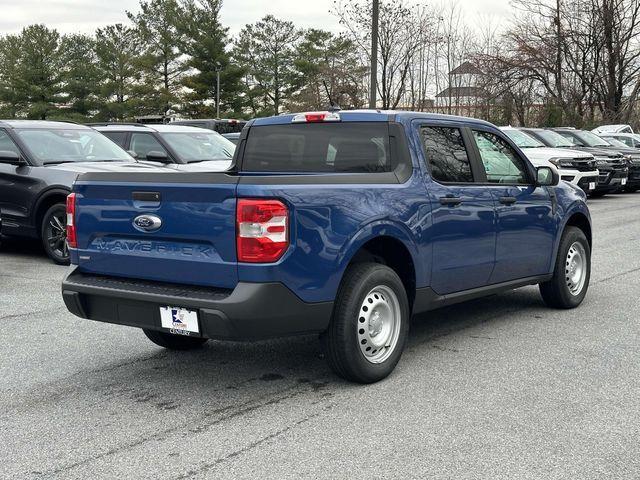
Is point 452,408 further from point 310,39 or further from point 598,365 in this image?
point 310,39

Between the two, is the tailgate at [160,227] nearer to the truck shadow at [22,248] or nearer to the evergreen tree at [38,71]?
the truck shadow at [22,248]

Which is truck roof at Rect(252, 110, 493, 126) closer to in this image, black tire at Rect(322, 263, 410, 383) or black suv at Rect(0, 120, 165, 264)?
black tire at Rect(322, 263, 410, 383)

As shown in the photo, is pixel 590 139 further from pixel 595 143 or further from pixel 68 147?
pixel 68 147

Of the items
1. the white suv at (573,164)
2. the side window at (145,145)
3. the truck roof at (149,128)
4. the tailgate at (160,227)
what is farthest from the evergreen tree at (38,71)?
the tailgate at (160,227)

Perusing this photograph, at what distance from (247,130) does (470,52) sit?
1297 inches

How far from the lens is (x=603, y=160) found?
2036 cm

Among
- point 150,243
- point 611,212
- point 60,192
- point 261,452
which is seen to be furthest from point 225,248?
point 611,212

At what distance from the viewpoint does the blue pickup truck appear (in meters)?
4.51

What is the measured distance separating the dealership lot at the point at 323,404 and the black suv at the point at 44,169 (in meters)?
3.24

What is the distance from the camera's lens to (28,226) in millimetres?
10406

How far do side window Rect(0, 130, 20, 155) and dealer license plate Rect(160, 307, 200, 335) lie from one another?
6.96m

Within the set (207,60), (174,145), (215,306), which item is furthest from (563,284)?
(207,60)

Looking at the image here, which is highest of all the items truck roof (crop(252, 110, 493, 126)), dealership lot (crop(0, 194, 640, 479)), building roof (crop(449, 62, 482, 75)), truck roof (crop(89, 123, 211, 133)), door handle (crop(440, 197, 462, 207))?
building roof (crop(449, 62, 482, 75))


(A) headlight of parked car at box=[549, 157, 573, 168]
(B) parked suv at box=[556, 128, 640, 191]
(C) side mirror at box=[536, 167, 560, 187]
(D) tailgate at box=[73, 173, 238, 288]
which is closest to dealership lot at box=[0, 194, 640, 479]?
(D) tailgate at box=[73, 173, 238, 288]
